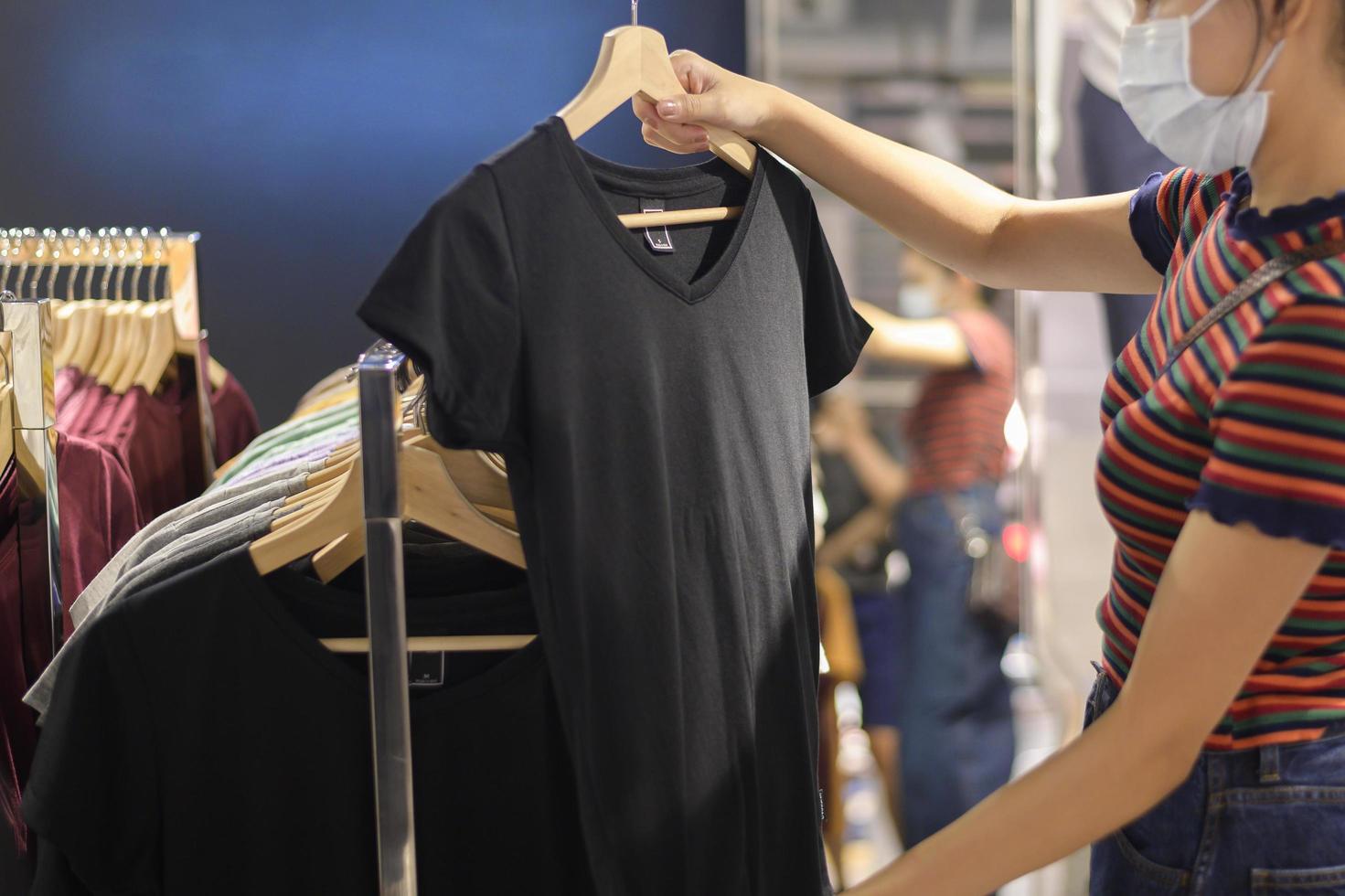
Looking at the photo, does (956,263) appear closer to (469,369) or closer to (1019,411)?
(469,369)

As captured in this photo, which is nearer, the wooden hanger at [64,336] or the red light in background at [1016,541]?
the wooden hanger at [64,336]

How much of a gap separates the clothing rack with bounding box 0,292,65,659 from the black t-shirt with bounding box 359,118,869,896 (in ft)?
2.10

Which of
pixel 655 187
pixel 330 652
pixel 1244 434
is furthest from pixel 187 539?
pixel 1244 434

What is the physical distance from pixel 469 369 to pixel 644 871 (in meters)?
0.46

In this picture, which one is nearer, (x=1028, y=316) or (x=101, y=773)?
(x=101, y=773)

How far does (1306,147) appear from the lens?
920 mm

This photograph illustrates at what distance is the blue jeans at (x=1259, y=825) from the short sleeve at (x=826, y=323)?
0.51 metres

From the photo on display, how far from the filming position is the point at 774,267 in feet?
3.77

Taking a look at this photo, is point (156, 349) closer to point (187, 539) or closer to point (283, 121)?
point (187, 539)

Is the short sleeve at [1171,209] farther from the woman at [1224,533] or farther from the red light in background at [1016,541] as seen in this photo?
the red light in background at [1016,541]

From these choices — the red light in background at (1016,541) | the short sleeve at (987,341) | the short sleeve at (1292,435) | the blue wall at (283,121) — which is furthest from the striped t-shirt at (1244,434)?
Result: the blue wall at (283,121)

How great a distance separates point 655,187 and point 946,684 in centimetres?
152

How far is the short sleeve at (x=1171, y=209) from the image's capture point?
1.13m

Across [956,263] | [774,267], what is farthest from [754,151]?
[956,263]
